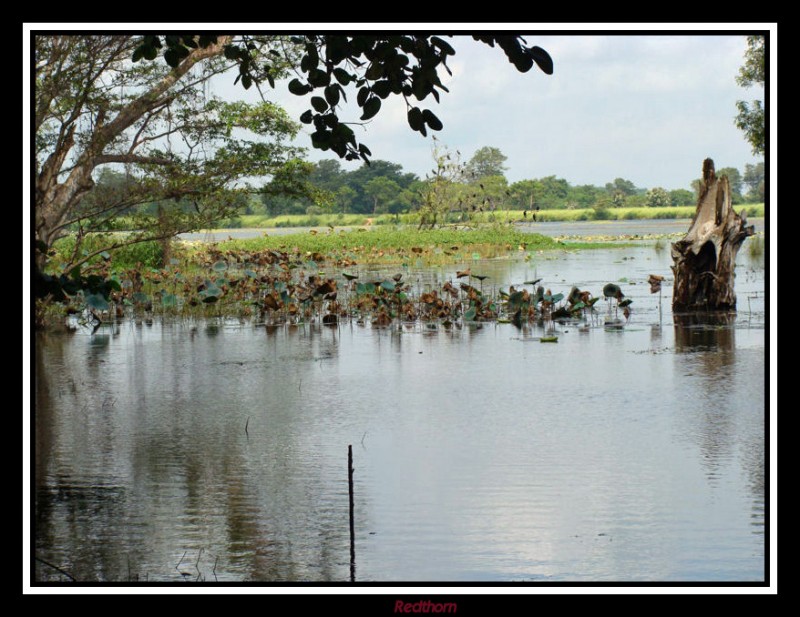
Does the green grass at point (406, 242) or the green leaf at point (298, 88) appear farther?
the green grass at point (406, 242)

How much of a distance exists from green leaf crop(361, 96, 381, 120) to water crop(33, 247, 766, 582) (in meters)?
Result: 1.68

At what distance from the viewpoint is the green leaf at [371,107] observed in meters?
4.25

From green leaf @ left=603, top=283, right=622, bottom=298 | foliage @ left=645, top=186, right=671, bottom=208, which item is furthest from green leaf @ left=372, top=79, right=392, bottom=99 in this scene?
foliage @ left=645, top=186, right=671, bottom=208

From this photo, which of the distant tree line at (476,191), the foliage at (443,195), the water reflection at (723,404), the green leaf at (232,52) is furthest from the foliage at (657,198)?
the green leaf at (232,52)

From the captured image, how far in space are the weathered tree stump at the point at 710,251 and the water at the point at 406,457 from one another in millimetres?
1268

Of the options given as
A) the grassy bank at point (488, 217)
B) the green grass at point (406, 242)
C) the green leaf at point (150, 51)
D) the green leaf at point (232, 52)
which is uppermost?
the grassy bank at point (488, 217)

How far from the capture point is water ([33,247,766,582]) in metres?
4.04

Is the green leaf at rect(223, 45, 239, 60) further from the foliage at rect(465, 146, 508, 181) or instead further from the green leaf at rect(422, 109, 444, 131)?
the foliage at rect(465, 146, 508, 181)

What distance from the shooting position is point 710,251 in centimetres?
1138

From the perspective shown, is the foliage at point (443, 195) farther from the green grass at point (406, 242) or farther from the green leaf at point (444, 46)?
the green leaf at point (444, 46)

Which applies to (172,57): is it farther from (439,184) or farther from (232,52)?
(439,184)
